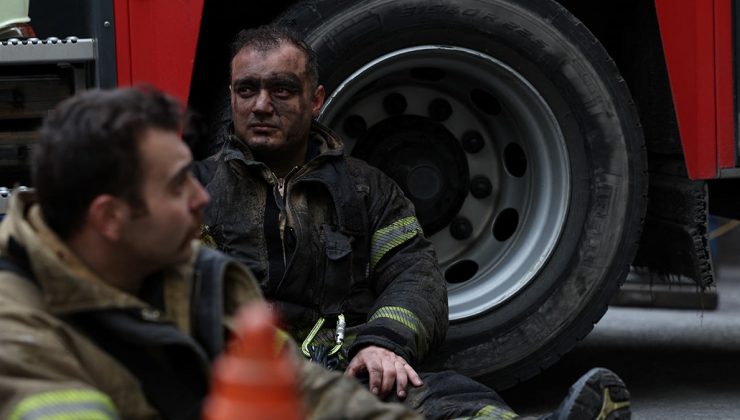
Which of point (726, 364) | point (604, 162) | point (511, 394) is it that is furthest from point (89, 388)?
point (726, 364)

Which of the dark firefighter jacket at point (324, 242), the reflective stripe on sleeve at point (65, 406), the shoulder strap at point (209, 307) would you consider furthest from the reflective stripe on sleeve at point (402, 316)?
the reflective stripe on sleeve at point (65, 406)

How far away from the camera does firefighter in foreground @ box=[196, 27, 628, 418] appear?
3496 millimetres

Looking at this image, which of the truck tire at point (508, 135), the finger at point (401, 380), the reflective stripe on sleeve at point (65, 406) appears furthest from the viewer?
the truck tire at point (508, 135)

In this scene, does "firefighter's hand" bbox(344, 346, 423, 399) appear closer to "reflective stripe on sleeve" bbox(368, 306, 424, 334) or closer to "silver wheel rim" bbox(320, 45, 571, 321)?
"reflective stripe on sleeve" bbox(368, 306, 424, 334)

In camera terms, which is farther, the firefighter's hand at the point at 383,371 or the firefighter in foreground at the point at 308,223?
the firefighter in foreground at the point at 308,223

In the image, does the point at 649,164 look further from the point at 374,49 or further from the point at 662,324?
the point at 662,324

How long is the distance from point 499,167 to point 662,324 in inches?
100

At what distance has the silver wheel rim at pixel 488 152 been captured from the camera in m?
4.14

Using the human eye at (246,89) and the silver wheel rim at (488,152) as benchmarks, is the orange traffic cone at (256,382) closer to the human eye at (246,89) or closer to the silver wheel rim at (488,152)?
the human eye at (246,89)

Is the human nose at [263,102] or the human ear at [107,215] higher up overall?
the human nose at [263,102]

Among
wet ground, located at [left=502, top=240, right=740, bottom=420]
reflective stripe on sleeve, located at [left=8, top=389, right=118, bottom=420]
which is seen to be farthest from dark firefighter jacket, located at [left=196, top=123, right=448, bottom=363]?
reflective stripe on sleeve, located at [left=8, top=389, right=118, bottom=420]

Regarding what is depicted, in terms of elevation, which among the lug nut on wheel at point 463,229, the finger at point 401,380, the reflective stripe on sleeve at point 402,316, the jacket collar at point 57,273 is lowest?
the finger at point 401,380

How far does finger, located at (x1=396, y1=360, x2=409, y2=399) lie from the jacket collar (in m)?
1.14

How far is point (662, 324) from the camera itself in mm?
6652
